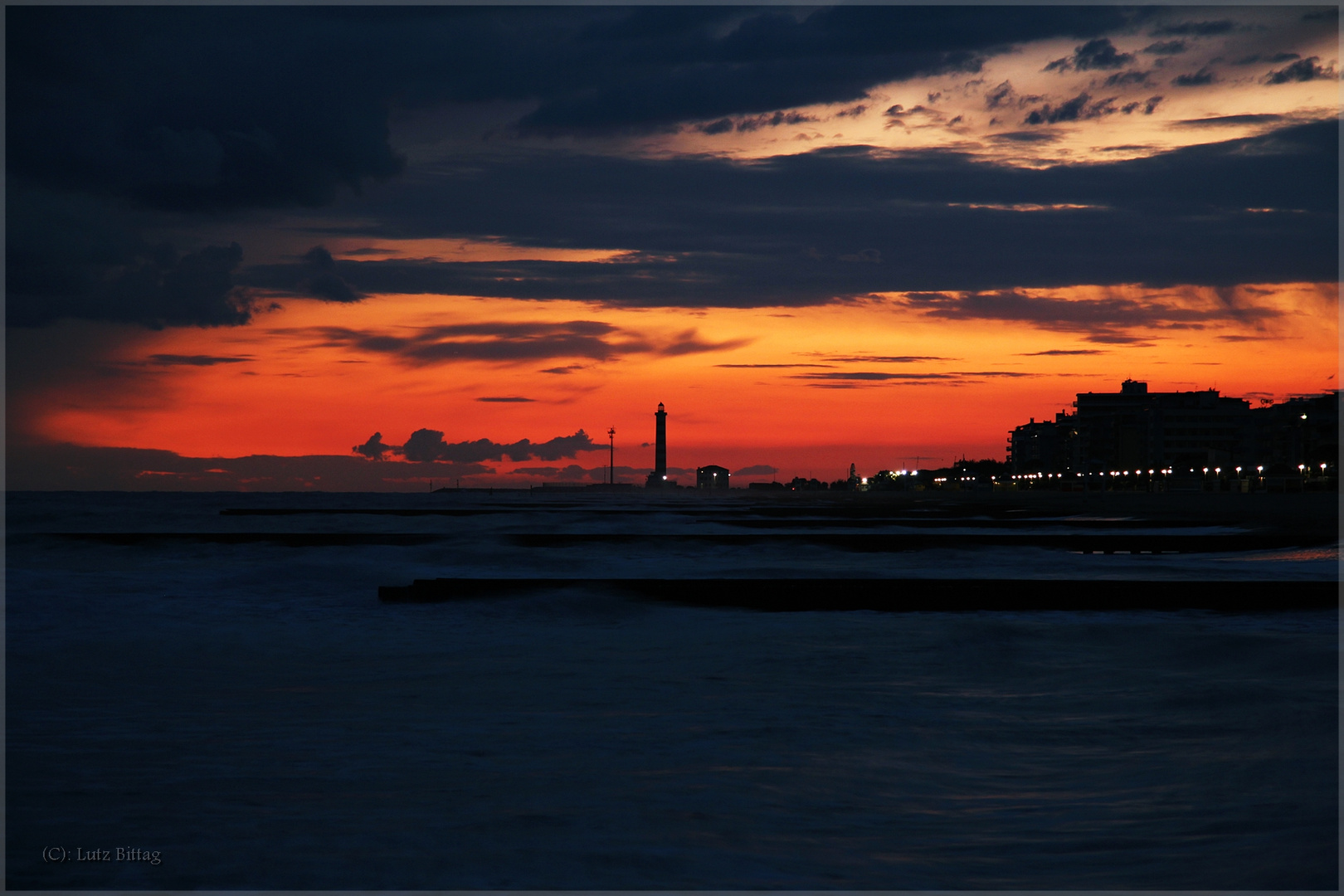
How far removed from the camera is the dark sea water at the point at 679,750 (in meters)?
5.06

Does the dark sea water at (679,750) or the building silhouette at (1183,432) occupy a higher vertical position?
the building silhouette at (1183,432)

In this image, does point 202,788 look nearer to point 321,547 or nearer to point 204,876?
point 204,876

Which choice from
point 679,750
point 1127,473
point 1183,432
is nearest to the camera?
point 679,750

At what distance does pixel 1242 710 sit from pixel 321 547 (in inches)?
1029

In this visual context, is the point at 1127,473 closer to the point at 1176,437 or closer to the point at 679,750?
the point at 1176,437

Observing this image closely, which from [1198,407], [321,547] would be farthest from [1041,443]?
[321,547]

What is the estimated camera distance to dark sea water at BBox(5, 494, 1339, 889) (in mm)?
5059

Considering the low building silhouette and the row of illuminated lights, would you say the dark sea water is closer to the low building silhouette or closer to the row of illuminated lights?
the row of illuminated lights

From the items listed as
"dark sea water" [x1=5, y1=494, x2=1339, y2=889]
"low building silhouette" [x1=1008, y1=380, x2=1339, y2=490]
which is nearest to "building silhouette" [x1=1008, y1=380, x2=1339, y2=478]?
"low building silhouette" [x1=1008, y1=380, x2=1339, y2=490]

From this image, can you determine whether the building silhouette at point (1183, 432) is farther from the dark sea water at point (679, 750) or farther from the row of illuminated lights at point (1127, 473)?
the dark sea water at point (679, 750)

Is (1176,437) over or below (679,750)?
over

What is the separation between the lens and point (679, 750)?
709 cm

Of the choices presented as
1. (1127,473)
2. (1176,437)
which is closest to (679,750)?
(1127,473)

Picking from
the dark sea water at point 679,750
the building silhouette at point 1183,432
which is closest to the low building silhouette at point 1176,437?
the building silhouette at point 1183,432
